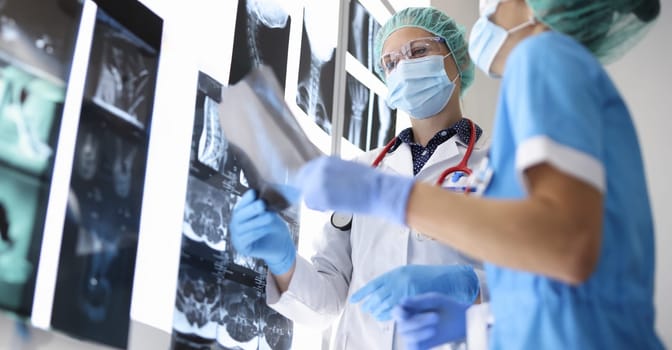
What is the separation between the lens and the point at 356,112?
2703 mm

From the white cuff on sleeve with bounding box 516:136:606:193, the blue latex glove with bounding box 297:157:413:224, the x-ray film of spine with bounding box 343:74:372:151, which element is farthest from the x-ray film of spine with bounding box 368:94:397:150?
the white cuff on sleeve with bounding box 516:136:606:193

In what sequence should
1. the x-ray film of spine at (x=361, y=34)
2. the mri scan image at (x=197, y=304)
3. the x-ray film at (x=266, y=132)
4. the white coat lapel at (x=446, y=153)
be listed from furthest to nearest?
the x-ray film of spine at (x=361, y=34)
the white coat lapel at (x=446, y=153)
the mri scan image at (x=197, y=304)
the x-ray film at (x=266, y=132)

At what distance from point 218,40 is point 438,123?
69 centimetres

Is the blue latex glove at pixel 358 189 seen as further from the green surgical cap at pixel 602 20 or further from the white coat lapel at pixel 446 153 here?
the white coat lapel at pixel 446 153

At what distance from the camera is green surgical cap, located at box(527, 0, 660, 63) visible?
1105 millimetres

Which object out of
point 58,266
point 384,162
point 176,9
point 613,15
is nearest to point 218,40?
point 176,9

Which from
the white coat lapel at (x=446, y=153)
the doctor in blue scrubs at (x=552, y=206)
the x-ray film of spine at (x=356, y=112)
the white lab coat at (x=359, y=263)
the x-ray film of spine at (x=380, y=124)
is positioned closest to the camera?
the doctor in blue scrubs at (x=552, y=206)

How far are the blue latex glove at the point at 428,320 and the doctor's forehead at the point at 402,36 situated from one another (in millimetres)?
975

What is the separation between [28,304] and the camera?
4.04ft

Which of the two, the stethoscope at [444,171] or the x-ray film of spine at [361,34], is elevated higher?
the x-ray film of spine at [361,34]

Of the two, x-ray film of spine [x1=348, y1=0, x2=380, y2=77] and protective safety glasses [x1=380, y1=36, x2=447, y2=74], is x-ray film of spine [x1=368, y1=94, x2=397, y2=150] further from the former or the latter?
protective safety glasses [x1=380, y1=36, x2=447, y2=74]

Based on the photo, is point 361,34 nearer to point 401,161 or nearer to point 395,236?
point 401,161

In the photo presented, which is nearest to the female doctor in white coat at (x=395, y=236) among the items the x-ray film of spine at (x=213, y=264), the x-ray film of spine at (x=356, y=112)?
the x-ray film of spine at (x=213, y=264)

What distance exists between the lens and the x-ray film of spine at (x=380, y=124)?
2.85 meters
